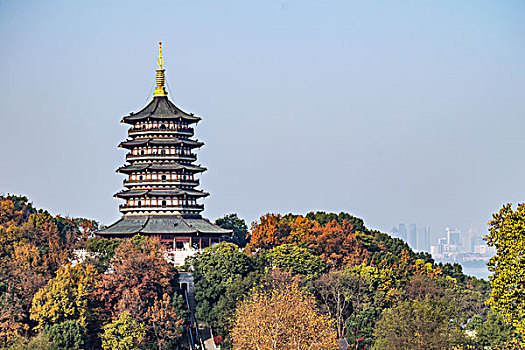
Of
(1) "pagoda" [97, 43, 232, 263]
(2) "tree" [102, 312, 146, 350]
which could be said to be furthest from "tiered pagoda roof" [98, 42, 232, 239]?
(2) "tree" [102, 312, 146, 350]

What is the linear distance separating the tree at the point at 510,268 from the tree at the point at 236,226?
44484 mm

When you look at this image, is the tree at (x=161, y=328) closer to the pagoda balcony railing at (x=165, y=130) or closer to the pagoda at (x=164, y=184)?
the pagoda at (x=164, y=184)

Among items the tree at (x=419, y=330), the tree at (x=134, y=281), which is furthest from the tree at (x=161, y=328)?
the tree at (x=419, y=330)

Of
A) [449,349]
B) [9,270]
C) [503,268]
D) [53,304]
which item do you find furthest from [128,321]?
[503,268]

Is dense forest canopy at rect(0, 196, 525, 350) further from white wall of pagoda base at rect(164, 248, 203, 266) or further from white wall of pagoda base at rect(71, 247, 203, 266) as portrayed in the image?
white wall of pagoda base at rect(164, 248, 203, 266)

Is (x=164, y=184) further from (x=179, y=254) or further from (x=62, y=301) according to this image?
(x=62, y=301)

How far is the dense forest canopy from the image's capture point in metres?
48.8

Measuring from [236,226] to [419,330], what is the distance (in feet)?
115

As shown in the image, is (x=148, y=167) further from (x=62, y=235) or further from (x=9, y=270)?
(x=9, y=270)

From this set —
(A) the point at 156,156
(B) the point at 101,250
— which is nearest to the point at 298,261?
(B) the point at 101,250

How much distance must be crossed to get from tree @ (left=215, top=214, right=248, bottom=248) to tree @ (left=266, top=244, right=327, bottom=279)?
55.3 ft

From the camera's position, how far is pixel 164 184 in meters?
69.9

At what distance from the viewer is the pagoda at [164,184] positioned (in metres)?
68.7

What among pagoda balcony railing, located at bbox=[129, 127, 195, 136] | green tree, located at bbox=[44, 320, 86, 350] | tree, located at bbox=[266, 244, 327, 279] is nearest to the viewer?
green tree, located at bbox=[44, 320, 86, 350]
